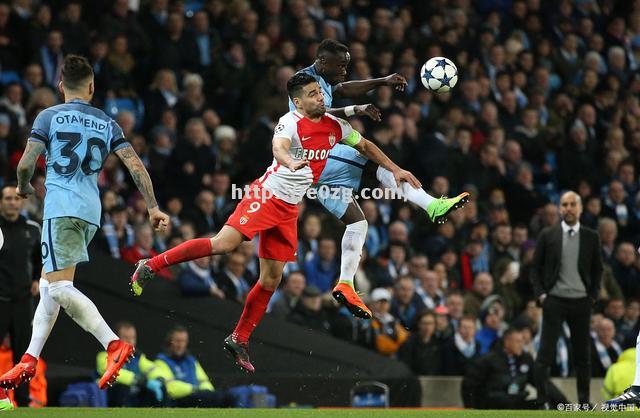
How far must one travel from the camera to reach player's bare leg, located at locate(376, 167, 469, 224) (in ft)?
32.7

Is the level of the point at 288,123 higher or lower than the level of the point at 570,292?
higher

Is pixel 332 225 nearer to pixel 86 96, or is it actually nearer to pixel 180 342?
pixel 180 342

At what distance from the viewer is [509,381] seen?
44.0 feet

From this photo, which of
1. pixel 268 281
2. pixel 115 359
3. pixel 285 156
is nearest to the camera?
pixel 115 359

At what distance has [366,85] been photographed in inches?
401

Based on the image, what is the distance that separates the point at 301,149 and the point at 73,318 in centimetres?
218

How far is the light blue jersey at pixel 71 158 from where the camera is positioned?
29.3 feet

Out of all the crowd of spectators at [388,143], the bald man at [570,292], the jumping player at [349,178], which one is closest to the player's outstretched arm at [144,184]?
the jumping player at [349,178]

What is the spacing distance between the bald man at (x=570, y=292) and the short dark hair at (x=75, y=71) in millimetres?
5184

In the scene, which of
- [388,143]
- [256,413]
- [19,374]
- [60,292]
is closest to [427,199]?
[256,413]

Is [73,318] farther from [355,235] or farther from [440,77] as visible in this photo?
[440,77]

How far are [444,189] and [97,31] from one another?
4754mm

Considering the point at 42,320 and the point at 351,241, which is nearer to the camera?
the point at 42,320

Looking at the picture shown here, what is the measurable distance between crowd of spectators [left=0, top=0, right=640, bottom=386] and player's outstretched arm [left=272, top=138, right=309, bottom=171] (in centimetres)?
328
